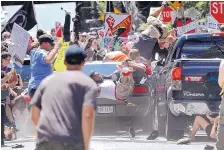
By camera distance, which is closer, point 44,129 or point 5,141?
point 44,129

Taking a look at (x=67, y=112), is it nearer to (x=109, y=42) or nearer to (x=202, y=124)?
(x=202, y=124)

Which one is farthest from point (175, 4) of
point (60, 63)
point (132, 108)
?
point (60, 63)

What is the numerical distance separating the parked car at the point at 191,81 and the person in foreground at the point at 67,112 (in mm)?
6810

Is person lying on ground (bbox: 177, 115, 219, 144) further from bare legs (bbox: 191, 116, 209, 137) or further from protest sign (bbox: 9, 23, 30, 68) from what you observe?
protest sign (bbox: 9, 23, 30, 68)

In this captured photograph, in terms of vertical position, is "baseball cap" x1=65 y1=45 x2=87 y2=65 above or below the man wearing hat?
above

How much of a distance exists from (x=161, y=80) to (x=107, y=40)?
33.0 feet

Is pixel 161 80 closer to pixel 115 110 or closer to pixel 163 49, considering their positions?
pixel 115 110

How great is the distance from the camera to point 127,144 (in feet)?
46.3

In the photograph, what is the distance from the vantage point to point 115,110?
15.6 metres

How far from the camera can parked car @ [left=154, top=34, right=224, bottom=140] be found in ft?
45.9

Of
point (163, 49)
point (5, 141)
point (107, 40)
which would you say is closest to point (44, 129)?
point (5, 141)

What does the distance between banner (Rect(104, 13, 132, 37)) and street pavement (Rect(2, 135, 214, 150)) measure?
36.6 ft

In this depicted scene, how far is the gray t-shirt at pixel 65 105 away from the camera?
720 centimetres

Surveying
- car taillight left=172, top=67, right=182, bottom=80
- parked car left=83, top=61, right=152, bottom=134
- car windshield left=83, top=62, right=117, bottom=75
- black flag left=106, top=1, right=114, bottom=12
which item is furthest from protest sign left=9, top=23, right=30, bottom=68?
black flag left=106, top=1, right=114, bottom=12
